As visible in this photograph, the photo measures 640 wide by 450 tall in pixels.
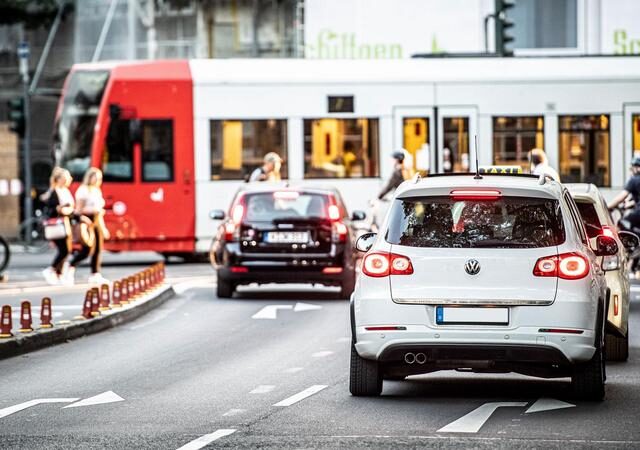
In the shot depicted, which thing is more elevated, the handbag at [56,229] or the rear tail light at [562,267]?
the rear tail light at [562,267]

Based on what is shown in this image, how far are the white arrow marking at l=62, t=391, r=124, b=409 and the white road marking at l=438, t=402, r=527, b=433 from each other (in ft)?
8.11

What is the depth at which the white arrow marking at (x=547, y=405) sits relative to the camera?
10.5 m

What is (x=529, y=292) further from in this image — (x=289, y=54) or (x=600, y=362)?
(x=289, y=54)

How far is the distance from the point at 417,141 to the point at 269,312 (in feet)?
32.9

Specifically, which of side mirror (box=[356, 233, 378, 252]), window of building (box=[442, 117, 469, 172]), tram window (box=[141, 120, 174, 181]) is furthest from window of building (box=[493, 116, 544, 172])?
side mirror (box=[356, 233, 378, 252])

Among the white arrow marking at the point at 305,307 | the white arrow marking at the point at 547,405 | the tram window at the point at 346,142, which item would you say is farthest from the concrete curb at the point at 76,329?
the tram window at the point at 346,142

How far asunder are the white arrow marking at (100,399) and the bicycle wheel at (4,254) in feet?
46.0

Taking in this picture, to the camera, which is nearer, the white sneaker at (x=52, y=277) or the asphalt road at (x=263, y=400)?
the asphalt road at (x=263, y=400)

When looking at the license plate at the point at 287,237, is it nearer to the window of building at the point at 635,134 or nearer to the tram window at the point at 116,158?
the tram window at the point at 116,158

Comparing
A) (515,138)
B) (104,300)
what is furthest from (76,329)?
(515,138)

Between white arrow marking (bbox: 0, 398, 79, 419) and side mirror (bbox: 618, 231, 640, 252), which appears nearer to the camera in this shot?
white arrow marking (bbox: 0, 398, 79, 419)

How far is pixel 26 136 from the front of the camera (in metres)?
38.9

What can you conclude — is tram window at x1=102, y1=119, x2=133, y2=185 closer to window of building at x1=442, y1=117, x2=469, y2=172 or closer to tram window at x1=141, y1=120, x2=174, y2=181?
tram window at x1=141, y1=120, x2=174, y2=181

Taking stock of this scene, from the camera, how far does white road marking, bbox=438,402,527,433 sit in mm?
9617
